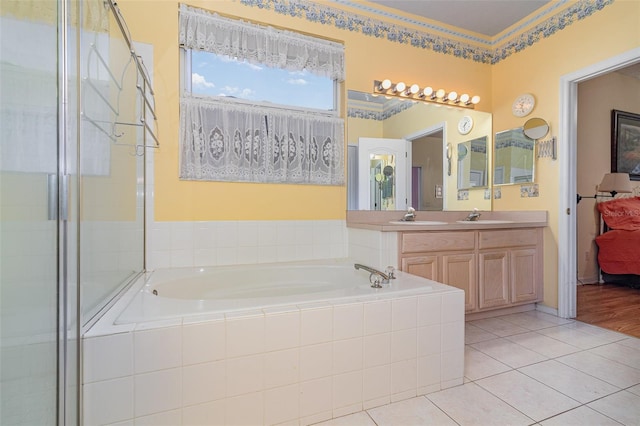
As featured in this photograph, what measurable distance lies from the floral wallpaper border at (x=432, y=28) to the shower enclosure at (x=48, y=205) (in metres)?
1.58

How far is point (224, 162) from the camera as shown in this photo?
2230mm

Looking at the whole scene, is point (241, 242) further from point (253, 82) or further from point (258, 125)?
point (253, 82)

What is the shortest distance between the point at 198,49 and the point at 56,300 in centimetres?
188

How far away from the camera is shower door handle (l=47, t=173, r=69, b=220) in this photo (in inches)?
35.9

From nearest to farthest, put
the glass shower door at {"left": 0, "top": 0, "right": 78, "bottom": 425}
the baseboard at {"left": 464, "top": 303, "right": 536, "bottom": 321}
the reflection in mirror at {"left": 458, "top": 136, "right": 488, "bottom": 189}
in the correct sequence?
the glass shower door at {"left": 0, "top": 0, "right": 78, "bottom": 425} → the baseboard at {"left": 464, "top": 303, "right": 536, "bottom": 321} → the reflection in mirror at {"left": 458, "top": 136, "right": 488, "bottom": 189}

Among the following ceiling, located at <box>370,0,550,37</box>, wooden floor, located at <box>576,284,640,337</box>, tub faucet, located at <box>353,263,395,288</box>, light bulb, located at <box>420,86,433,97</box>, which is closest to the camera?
tub faucet, located at <box>353,263,395,288</box>

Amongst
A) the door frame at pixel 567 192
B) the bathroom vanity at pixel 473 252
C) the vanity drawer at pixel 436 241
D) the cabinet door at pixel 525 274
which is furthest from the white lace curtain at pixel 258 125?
the door frame at pixel 567 192

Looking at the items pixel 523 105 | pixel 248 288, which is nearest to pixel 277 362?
pixel 248 288

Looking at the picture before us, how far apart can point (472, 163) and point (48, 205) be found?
313cm

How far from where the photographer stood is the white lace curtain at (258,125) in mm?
2158

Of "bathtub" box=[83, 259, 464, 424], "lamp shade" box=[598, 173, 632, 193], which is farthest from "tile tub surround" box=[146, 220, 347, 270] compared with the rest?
"lamp shade" box=[598, 173, 632, 193]

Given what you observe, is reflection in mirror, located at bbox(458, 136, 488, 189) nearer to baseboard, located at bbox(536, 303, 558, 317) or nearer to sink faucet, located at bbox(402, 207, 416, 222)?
sink faucet, located at bbox(402, 207, 416, 222)

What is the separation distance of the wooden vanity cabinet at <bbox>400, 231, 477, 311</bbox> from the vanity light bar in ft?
4.30

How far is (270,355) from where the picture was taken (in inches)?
47.0
